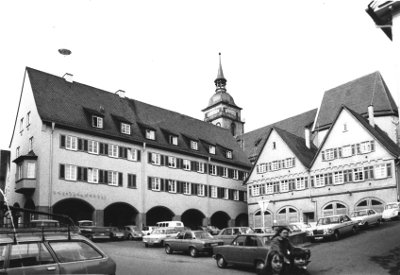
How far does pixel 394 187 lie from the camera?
129 ft

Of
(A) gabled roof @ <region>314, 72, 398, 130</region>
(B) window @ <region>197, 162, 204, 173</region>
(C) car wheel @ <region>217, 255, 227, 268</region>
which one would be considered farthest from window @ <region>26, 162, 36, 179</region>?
(A) gabled roof @ <region>314, 72, 398, 130</region>

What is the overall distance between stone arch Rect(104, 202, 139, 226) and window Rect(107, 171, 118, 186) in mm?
2735

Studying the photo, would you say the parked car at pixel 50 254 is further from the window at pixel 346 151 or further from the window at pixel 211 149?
the window at pixel 211 149

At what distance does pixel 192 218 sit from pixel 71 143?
19541 millimetres

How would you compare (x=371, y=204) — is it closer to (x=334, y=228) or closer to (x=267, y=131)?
(x=334, y=228)

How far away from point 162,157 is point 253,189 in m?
12.6

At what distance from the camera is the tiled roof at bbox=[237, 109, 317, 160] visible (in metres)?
60.1

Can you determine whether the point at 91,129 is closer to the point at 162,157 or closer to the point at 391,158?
the point at 162,157

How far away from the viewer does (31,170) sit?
3622 cm

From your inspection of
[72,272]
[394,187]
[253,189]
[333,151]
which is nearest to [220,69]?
[253,189]

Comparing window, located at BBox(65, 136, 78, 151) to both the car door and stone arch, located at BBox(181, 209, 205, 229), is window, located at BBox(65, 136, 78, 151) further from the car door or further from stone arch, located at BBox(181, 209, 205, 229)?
the car door

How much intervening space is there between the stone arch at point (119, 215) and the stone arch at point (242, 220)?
16186 millimetres

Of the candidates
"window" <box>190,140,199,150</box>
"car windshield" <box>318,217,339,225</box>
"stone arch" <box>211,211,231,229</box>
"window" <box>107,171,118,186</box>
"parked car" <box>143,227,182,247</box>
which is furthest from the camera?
"stone arch" <box>211,211,231,229</box>

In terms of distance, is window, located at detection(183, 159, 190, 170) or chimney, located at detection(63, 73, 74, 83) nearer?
chimney, located at detection(63, 73, 74, 83)
